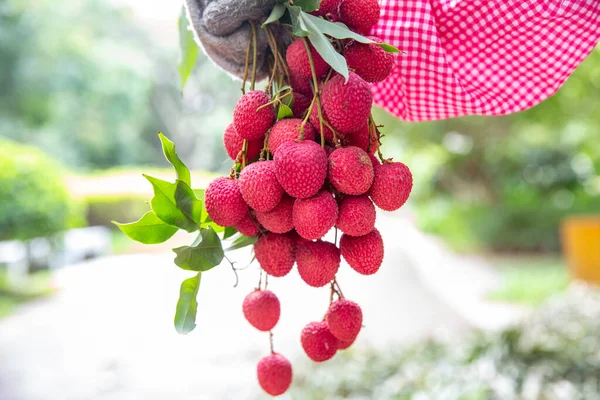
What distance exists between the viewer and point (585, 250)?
504cm

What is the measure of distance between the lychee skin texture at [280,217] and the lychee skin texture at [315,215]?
0.11 ft

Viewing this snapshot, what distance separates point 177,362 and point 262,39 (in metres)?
3.65

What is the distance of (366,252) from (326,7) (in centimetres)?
28

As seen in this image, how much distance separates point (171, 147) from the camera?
1.90 feet

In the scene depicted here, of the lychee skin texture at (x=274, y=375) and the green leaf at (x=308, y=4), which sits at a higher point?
the green leaf at (x=308, y=4)

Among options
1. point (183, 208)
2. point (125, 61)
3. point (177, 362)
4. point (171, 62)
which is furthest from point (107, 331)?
point (171, 62)

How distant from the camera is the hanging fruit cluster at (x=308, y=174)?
0.53 m

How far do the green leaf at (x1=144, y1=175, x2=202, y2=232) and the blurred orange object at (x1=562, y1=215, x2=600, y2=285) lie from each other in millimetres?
5226

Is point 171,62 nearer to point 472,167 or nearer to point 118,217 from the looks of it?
point 118,217

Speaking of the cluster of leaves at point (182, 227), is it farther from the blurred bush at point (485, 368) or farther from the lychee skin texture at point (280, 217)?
the blurred bush at point (485, 368)

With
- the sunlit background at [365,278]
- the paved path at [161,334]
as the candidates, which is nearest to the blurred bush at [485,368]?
the sunlit background at [365,278]

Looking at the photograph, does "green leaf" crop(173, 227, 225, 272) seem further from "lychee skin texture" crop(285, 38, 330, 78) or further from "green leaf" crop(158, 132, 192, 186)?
"lychee skin texture" crop(285, 38, 330, 78)

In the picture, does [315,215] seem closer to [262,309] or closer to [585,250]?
[262,309]

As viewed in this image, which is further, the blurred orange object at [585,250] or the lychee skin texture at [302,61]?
the blurred orange object at [585,250]
